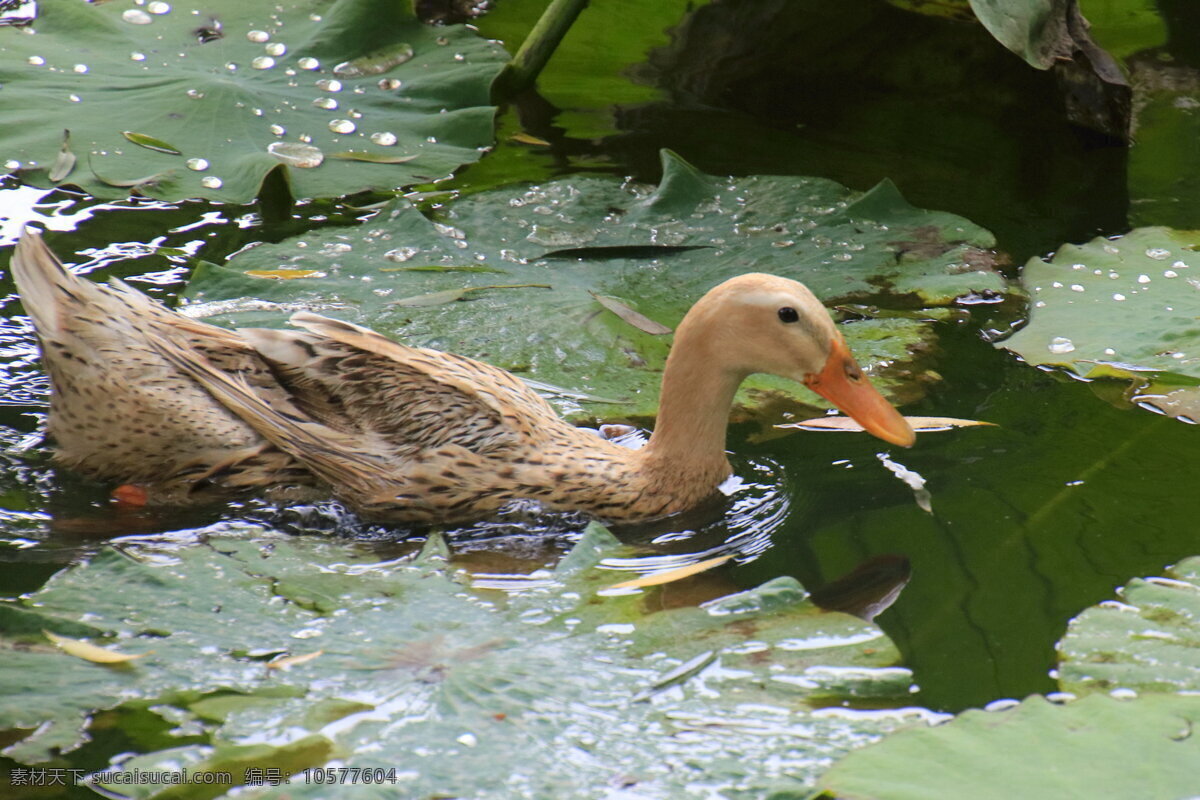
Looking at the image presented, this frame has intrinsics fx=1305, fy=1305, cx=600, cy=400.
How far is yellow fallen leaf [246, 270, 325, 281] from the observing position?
4.96 meters

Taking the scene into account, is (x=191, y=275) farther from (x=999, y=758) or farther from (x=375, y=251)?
(x=999, y=758)

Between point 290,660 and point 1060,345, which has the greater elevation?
point 1060,345

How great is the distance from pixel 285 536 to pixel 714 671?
1639 millimetres

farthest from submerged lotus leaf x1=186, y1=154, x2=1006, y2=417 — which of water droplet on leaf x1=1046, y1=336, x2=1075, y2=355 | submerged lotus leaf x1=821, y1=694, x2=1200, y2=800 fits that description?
submerged lotus leaf x1=821, y1=694, x2=1200, y2=800

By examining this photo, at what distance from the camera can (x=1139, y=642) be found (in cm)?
305

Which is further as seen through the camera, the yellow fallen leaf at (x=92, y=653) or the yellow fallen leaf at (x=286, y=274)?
the yellow fallen leaf at (x=286, y=274)

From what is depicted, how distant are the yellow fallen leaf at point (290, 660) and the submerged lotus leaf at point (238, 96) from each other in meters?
2.82

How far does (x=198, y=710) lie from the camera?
8.74 ft

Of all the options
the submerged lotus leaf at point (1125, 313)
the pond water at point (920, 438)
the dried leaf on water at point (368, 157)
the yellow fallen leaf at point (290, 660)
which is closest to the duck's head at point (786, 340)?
the pond water at point (920, 438)

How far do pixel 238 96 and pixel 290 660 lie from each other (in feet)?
11.8

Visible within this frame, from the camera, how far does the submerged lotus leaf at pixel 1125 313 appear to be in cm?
448

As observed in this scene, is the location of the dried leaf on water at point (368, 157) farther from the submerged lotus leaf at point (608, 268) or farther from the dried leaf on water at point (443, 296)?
the dried leaf on water at point (443, 296)

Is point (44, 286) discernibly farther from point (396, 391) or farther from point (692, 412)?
point (692, 412)

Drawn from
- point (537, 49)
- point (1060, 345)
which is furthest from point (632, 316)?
point (537, 49)
